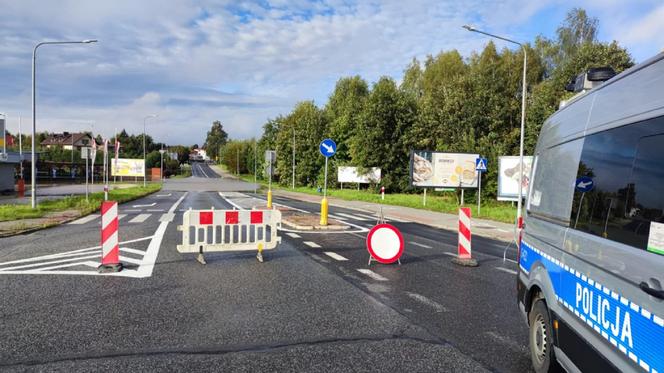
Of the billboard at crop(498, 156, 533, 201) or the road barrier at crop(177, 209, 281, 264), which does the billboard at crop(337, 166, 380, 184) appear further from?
the road barrier at crop(177, 209, 281, 264)

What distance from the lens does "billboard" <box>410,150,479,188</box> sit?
30328 millimetres

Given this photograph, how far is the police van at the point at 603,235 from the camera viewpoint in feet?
8.30

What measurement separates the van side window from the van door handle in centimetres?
21

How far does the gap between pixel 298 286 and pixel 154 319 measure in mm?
2347

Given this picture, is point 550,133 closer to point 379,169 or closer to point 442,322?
point 442,322

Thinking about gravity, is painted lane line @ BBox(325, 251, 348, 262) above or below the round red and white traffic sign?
below

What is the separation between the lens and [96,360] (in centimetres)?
437

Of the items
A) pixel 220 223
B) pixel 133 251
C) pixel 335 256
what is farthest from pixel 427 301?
pixel 133 251

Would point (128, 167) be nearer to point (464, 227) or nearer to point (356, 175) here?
point (356, 175)

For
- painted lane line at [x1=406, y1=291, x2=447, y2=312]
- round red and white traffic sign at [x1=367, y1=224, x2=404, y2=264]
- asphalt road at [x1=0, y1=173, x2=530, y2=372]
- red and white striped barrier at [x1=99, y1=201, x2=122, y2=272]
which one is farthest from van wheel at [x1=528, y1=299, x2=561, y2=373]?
red and white striped barrier at [x1=99, y1=201, x2=122, y2=272]

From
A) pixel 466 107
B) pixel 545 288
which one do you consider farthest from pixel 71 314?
pixel 466 107

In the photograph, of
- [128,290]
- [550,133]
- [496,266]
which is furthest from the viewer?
[496,266]

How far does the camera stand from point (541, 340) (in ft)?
13.6

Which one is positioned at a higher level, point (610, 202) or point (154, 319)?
point (610, 202)
